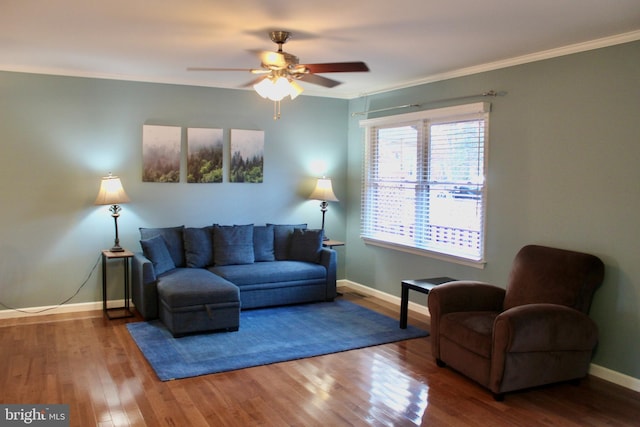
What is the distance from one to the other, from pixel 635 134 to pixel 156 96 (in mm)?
4421

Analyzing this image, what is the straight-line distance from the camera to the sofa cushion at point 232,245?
5.56 metres

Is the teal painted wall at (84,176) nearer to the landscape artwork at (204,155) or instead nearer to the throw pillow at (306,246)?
the landscape artwork at (204,155)

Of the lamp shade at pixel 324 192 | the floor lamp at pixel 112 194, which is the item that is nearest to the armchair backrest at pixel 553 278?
the lamp shade at pixel 324 192

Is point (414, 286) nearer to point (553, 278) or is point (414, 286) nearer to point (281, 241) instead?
point (553, 278)

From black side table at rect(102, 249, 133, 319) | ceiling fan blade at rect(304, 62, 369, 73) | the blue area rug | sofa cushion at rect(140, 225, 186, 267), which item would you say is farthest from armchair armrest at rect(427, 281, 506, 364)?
black side table at rect(102, 249, 133, 319)

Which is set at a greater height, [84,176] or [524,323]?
[84,176]

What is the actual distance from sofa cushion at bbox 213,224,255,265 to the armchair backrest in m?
2.79

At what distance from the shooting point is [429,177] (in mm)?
5355

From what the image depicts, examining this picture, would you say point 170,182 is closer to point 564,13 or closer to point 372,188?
point 372,188

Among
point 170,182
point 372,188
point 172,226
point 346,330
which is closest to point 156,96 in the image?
point 170,182

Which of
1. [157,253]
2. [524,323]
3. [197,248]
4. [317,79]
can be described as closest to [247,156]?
[197,248]

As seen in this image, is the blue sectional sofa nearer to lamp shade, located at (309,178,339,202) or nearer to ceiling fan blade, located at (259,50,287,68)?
lamp shade, located at (309,178,339,202)

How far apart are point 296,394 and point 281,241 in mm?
2778

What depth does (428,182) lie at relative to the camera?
17.6 ft
